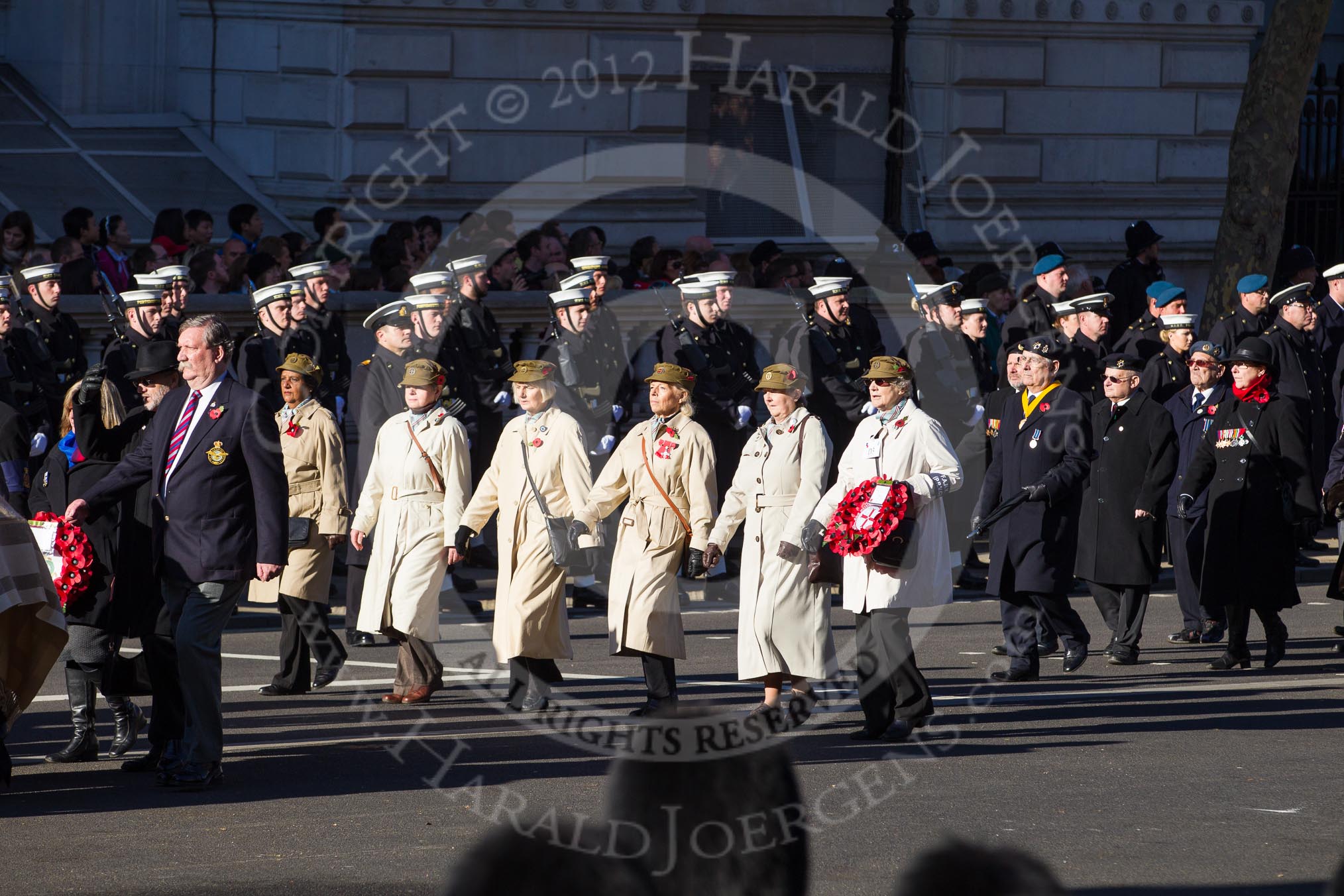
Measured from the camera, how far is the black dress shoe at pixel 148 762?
8.74m

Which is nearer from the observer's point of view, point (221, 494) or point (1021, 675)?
point (221, 494)

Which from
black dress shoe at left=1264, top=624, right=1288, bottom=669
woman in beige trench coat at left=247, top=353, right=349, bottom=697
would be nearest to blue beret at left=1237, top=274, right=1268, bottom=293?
black dress shoe at left=1264, top=624, right=1288, bottom=669

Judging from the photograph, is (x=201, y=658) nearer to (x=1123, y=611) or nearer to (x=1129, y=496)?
(x=1123, y=611)

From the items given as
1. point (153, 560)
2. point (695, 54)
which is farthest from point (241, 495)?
point (695, 54)

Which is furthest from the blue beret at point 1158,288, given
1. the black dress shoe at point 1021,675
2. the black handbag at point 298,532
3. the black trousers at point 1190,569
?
the black handbag at point 298,532

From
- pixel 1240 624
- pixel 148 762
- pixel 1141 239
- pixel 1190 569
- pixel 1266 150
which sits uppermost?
pixel 1266 150

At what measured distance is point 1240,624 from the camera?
1166cm

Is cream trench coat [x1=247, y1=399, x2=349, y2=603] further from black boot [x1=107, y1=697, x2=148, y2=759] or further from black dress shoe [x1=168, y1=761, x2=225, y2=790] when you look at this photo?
black dress shoe [x1=168, y1=761, x2=225, y2=790]

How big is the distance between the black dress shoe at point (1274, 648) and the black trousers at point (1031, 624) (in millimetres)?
1108

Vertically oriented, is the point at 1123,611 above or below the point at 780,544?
below

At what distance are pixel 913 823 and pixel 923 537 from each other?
2.22m

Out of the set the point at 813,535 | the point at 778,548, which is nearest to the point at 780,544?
the point at 778,548

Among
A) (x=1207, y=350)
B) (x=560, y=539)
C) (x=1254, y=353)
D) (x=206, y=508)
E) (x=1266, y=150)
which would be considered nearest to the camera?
(x=206, y=508)

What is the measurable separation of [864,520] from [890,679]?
79cm
